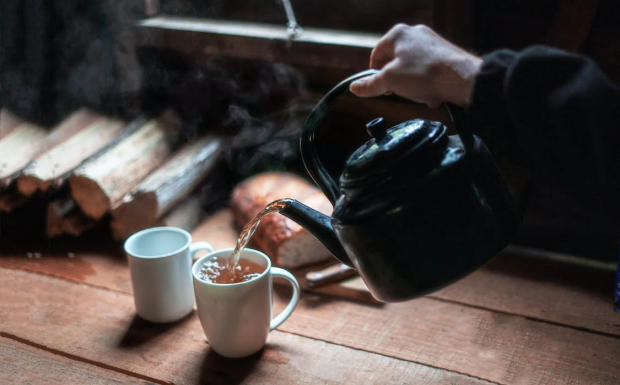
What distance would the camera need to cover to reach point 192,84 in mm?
1815

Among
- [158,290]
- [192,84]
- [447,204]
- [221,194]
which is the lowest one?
[221,194]

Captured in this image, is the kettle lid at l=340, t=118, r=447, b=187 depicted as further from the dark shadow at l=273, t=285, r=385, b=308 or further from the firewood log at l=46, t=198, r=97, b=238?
the firewood log at l=46, t=198, r=97, b=238

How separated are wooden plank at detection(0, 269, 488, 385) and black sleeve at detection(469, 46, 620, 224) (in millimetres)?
409

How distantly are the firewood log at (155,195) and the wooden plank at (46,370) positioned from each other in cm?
44

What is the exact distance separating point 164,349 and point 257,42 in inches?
34.2

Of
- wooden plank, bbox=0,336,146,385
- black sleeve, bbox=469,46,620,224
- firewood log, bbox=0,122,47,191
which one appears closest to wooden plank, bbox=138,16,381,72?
firewood log, bbox=0,122,47,191

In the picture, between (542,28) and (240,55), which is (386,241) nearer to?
(542,28)

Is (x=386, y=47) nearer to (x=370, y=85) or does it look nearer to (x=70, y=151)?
(x=370, y=85)

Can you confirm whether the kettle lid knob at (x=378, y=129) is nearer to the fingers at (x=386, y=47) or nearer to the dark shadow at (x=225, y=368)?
the fingers at (x=386, y=47)

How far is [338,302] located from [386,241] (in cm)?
55

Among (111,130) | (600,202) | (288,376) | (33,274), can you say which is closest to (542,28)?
(600,202)

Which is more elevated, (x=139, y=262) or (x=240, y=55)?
(x=240, y=55)

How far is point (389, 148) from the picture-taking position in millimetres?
754

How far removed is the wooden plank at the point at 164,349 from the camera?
1037 millimetres
